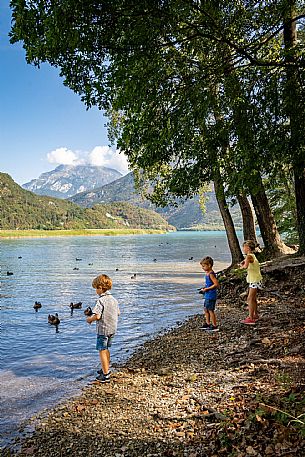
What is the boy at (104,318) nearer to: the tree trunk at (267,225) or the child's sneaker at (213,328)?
the child's sneaker at (213,328)

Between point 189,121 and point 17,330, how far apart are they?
380 inches

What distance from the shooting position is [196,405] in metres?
5.52

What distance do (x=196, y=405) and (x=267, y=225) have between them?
12612mm

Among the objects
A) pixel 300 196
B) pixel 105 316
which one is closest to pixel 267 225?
pixel 300 196

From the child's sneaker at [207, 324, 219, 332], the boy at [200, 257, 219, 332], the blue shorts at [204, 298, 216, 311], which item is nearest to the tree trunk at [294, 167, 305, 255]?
the boy at [200, 257, 219, 332]

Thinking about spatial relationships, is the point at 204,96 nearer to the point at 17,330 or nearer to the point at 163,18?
the point at 163,18

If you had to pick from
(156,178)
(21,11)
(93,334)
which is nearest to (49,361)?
(93,334)

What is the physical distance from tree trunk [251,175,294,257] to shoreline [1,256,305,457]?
814 cm

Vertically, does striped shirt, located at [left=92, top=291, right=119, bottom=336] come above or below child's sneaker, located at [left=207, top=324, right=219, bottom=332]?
above

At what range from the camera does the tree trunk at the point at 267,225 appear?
54.7 feet

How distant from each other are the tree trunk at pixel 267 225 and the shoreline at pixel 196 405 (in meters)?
8.14

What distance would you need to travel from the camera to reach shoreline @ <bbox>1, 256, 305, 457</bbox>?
14.2 feet

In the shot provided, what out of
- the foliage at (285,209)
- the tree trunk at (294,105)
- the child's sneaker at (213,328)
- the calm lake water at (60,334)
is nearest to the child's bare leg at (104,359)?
the calm lake water at (60,334)

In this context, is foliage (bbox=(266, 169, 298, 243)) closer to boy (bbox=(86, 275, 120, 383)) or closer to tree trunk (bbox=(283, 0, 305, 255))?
tree trunk (bbox=(283, 0, 305, 255))
